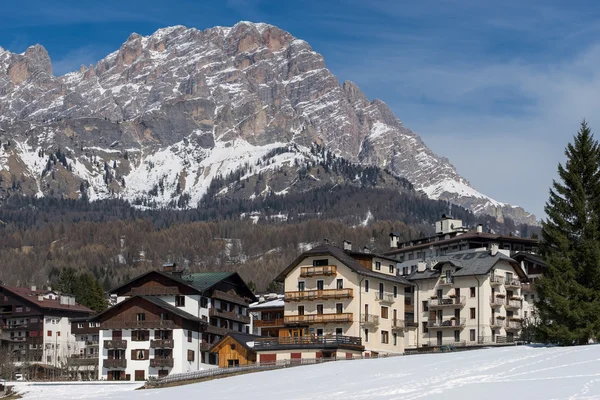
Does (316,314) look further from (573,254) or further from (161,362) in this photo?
(573,254)

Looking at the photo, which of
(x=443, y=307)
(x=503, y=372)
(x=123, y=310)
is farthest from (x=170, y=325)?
(x=503, y=372)

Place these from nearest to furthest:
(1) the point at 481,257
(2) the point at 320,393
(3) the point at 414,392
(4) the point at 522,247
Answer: (3) the point at 414,392 → (2) the point at 320,393 → (1) the point at 481,257 → (4) the point at 522,247

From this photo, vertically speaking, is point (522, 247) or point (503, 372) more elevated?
point (522, 247)

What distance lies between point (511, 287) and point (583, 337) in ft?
135

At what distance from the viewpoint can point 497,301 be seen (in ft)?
424

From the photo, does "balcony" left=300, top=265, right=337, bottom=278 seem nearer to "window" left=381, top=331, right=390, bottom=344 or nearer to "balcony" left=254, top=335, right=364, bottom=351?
"window" left=381, top=331, right=390, bottom=344

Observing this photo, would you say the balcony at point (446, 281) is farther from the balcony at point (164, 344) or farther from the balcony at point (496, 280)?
the balcony at point (164, 344)

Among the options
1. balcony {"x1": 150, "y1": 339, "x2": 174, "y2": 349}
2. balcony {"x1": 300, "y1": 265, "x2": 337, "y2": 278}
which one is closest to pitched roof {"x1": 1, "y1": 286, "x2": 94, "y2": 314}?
balcony {"x1": 150, "y1": 339, "x2": 174, "y2": 349}

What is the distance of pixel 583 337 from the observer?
8988 cm

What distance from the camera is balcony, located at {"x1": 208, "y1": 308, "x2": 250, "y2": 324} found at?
449 ft

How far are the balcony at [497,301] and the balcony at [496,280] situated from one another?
166 centimetres

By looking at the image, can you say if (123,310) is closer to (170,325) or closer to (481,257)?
(170,325)

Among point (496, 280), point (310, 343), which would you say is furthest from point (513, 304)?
point (310, 343)

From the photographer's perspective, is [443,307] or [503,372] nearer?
[503,372]
